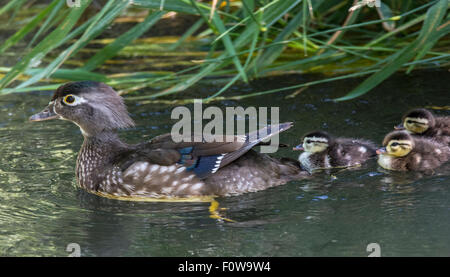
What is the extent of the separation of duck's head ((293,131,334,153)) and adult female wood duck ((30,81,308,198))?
0.28 meters

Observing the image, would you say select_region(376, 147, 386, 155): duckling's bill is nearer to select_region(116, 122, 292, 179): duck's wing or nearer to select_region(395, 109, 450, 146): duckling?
select_region(395, 109, 450, 146): duckling

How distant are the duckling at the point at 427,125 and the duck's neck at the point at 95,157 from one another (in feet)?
7.75

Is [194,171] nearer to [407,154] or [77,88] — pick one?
[77,88]

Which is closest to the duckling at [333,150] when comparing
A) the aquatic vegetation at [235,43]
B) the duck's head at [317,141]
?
the duck's head at [317,141]

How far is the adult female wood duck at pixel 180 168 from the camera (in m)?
5.39

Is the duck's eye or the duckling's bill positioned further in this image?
the duck's eye

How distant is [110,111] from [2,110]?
7.50 ft

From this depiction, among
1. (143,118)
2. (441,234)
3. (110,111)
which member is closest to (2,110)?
(143,118)

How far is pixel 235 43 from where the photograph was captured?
6.16 metres

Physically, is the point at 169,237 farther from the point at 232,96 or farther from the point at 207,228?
the point at 232,96

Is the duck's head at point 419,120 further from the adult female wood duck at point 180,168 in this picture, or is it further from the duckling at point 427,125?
the adult female wood duck at point 180,168

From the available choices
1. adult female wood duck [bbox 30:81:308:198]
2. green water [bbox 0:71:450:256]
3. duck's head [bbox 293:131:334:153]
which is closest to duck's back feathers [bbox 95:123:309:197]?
adult female wood duck [bbox 30:81:308:198]

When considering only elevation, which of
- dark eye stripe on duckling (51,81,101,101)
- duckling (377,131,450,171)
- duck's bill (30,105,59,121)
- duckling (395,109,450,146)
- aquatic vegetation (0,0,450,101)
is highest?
aquatic vegetation (0,0,450,101)

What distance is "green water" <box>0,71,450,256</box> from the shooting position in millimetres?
4395
